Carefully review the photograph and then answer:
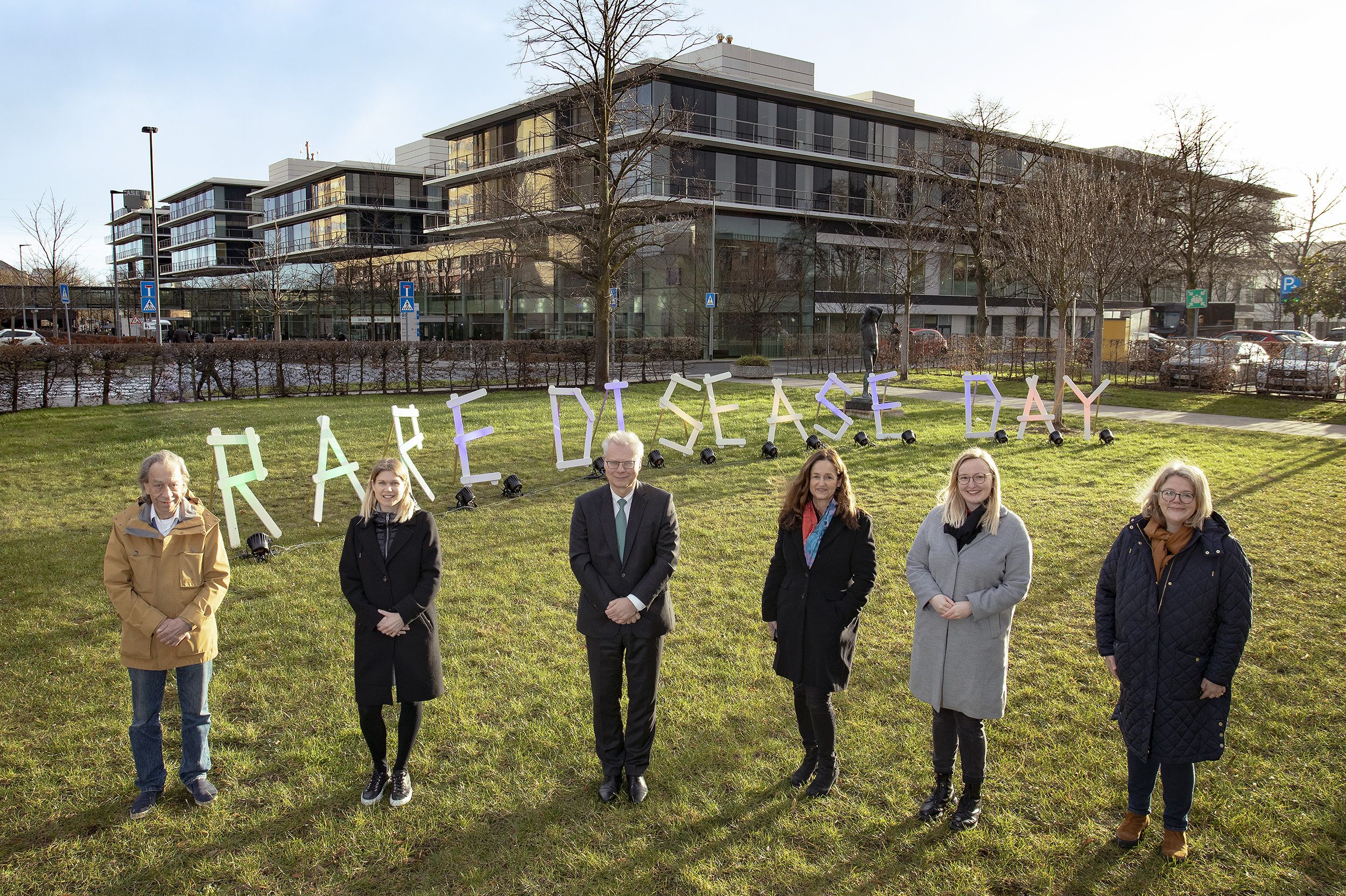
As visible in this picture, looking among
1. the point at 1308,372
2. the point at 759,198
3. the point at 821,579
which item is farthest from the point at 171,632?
the point at 759,198

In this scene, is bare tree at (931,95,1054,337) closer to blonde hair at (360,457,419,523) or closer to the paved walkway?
the paved walkway

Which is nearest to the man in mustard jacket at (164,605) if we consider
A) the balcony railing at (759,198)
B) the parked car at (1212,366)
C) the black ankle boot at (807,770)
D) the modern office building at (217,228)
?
the black ankle boot at (807,770)

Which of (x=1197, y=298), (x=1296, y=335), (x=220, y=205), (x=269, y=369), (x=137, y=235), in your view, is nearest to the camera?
(x=269, y=369)

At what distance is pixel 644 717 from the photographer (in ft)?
14.2

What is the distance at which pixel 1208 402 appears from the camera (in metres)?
22.4

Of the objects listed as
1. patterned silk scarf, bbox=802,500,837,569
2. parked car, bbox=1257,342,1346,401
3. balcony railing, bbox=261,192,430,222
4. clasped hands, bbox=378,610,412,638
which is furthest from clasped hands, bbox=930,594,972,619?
balcony railing, bbox=261,192,430,222

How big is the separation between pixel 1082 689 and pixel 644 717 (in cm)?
321

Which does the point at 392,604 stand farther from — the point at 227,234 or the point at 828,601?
the point at 227,234

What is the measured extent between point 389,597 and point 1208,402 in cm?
2441

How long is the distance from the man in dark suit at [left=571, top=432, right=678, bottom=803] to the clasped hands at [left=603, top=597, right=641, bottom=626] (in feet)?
0.04

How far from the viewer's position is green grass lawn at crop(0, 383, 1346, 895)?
12.5 feet

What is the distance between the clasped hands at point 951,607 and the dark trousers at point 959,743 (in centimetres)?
50

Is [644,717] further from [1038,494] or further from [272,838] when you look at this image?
[1038,494]

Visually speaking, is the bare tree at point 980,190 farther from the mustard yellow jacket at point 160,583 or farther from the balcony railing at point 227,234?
the balcony railing at point 227,234
